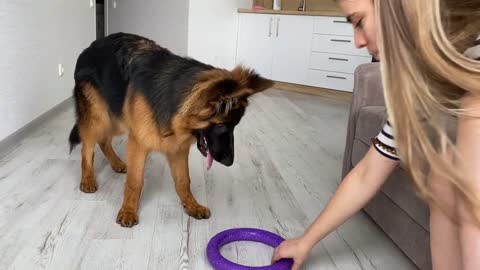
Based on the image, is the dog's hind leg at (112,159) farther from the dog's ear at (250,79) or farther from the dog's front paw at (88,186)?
the dog's ear at (250,79)

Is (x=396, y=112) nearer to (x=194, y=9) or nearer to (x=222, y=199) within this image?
(x=222, y=199)

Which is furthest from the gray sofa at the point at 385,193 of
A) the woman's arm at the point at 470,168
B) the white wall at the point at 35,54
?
the white wall at the point at 35,54

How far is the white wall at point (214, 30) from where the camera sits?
5.94 metres

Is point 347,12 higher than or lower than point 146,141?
higher

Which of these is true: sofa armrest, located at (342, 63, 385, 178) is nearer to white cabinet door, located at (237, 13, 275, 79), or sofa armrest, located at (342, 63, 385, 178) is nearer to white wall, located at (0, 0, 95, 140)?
Result: white wall, located at (0, 0, 95, 140)

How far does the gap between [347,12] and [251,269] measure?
2.94 ft

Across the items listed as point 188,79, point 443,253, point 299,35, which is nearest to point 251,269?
point 443,253

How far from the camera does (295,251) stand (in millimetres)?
1371

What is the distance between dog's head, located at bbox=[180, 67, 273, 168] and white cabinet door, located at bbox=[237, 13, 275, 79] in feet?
14.6

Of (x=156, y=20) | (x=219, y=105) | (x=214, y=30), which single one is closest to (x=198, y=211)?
(x=219, y=105)

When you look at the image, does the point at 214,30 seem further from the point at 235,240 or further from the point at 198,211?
the point at 235,240

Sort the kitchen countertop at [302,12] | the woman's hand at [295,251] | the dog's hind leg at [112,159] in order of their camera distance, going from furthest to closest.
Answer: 1. the kitchen countertop at [302,12]
2. the dog's hind leg at [112,159]
3. the woman's hand at [295,251]

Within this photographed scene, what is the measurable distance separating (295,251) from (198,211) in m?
0.72

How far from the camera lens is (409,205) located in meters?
1.60
